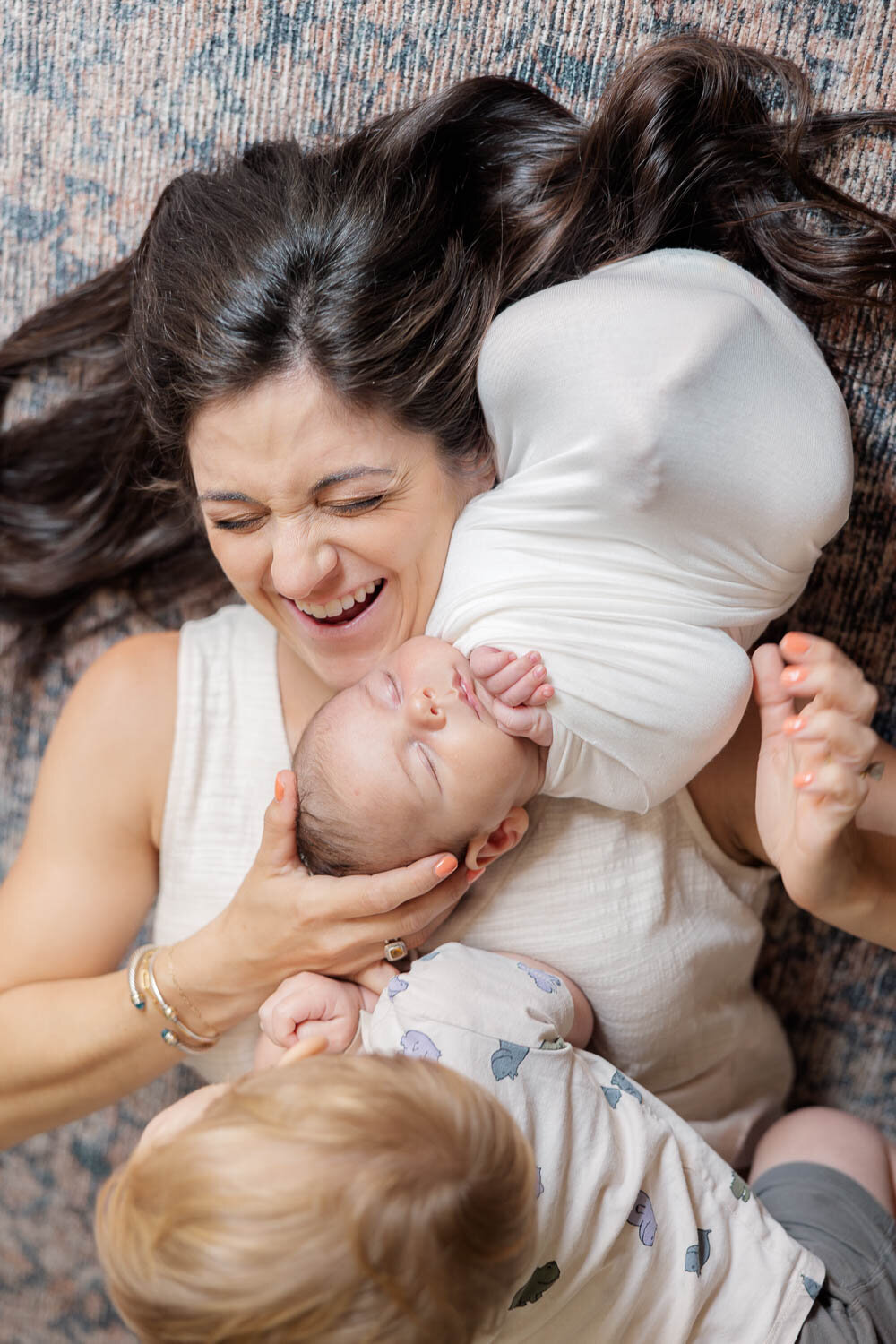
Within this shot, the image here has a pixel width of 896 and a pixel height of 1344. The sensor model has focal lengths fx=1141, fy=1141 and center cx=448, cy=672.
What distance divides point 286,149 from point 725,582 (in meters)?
0.65

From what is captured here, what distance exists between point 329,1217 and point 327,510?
0.64m

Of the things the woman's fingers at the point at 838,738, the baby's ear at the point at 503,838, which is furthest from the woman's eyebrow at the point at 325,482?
the woman's fingers at the point at 838,738

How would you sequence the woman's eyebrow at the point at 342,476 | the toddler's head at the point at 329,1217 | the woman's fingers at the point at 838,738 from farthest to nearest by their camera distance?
the woman's eyebrow at the point at 342,476
the woman's fingers at the point at 838,738
the toddler's head at the point at 329,1217

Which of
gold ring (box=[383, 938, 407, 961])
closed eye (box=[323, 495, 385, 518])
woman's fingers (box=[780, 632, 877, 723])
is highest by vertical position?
closed eye (box=[323, 495, 385, 518])

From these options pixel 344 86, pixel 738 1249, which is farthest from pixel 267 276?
pixel 738 1249

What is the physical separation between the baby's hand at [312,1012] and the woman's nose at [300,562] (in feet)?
1.34

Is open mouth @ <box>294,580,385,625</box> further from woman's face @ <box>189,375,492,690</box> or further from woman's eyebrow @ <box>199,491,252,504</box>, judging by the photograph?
woman's eyebrow @ <box>199,491,252,504</box>

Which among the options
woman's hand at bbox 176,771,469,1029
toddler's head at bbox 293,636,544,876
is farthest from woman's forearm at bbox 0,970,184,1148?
toddler's head at bbox 293,636,544,876

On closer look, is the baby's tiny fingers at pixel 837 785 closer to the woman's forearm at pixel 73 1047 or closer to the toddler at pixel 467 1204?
the toddler at pixel 467 1204

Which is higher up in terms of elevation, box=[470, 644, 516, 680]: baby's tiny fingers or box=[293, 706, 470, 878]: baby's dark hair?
box=[470, 644, 516, 680]: baby's tiny fingers

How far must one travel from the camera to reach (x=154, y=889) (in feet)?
4.68

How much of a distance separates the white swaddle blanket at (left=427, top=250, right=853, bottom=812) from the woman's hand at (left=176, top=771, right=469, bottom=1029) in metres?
0.19

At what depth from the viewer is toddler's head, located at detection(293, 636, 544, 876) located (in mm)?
1097

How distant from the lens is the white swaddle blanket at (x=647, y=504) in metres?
1.05
